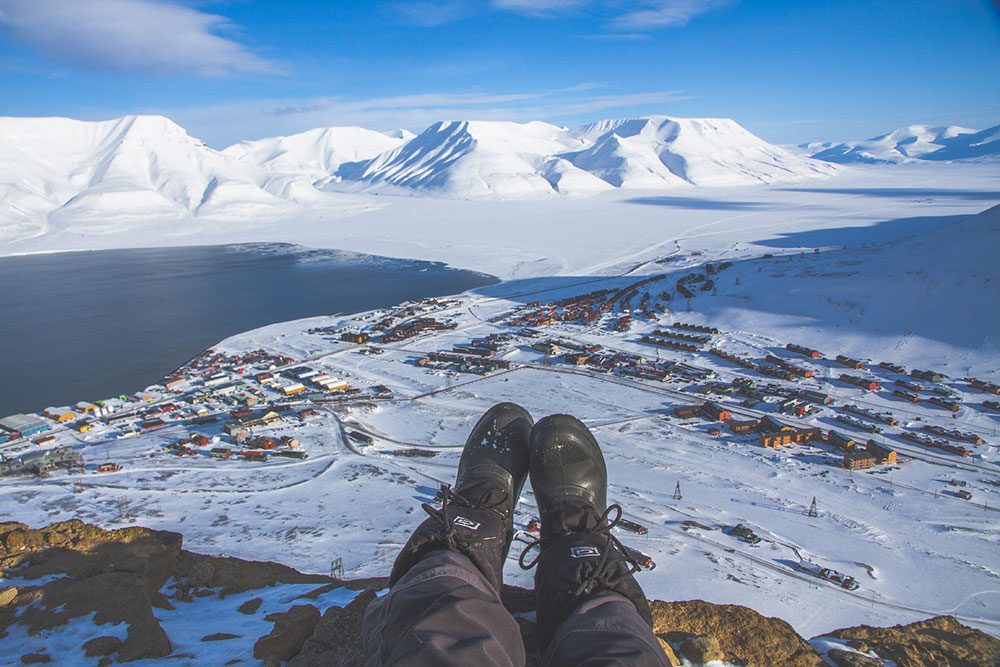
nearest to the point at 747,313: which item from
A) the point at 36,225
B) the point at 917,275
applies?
the point at 917,275

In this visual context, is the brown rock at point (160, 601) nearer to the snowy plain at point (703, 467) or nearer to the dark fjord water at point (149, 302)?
the snowy plain at point (703, 467)

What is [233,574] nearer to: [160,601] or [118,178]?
[160,601]

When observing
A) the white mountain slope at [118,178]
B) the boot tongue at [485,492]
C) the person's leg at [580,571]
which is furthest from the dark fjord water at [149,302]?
the white mountain slope at [118,178]

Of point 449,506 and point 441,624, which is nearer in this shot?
point 441,624

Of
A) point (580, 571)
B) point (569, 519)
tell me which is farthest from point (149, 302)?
point (580, 571)

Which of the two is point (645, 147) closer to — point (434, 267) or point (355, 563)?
point (434, 267)

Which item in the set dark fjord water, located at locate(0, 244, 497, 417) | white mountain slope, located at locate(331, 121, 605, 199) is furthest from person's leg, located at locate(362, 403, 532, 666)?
white mountain slope, located at locate(331, 121, 605, 199)

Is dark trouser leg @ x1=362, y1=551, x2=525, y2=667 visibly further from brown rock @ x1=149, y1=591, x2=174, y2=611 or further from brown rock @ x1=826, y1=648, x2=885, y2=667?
brown rock @ x1=149, y1=591, x2=174, y2=611

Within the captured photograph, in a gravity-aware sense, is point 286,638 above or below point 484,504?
below
